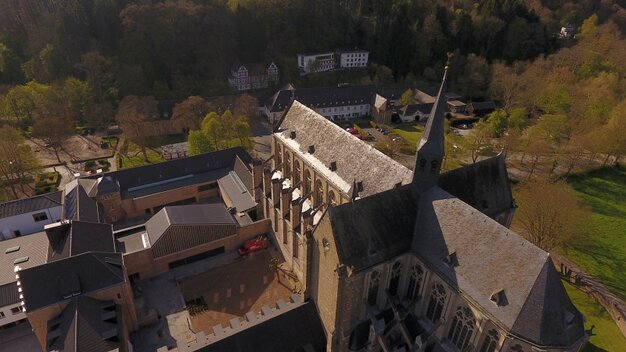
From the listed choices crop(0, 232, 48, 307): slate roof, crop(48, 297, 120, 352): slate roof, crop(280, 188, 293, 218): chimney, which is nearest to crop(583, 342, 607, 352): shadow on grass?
crop(280, 188, 293, 218): chimney

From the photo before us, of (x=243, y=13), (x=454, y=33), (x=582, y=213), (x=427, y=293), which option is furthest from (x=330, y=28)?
(x=427, y=293)

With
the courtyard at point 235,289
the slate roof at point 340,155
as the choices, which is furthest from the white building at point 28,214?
the slate roof at point 340,155

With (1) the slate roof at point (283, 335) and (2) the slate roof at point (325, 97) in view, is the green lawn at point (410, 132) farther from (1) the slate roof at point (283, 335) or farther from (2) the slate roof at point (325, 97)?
(1) the slate roof at point (283, 335)

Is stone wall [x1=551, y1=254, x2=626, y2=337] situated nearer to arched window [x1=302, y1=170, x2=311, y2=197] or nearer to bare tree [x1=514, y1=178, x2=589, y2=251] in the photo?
bare tree [x1=514, y1=178, x2=589, y2=251]

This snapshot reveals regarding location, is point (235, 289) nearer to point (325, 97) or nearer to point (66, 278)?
point (66, 278)

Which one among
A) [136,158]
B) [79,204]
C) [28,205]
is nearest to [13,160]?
[28,205]

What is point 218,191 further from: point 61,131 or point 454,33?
point 454,33
